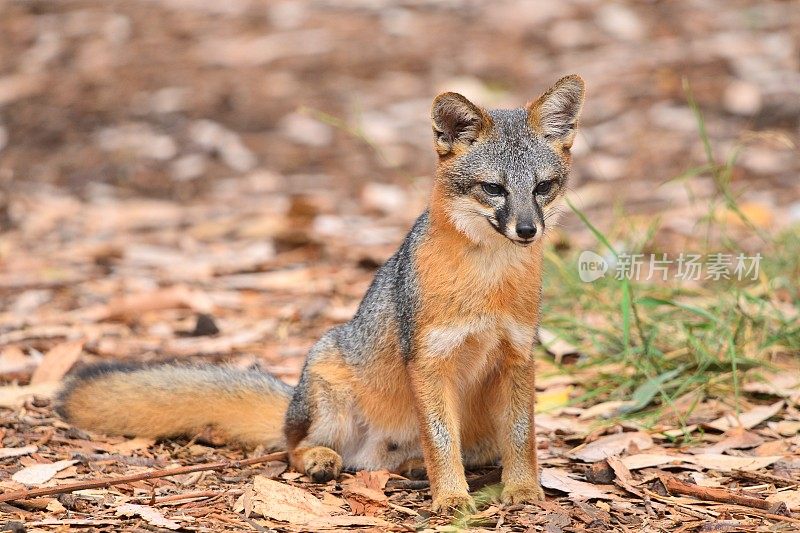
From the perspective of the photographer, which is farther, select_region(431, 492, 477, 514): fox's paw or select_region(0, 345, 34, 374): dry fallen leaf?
select_region(0, 345, 34, 374): dry fallen leaf

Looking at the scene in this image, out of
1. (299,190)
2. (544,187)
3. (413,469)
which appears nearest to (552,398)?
(413,469)

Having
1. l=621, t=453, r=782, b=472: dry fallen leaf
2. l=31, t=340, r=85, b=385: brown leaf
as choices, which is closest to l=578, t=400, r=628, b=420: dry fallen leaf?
l=621, t=453, r=782, b=472: dry fallen leaf

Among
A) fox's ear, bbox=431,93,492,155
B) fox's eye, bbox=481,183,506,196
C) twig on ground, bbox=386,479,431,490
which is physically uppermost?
fox's ear, bbox=431,93,492,155

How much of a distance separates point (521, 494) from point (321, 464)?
898 mm

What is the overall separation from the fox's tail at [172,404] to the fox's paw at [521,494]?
4.16 ft

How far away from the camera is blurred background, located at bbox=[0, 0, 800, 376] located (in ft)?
24.3

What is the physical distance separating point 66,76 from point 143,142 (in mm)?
1719

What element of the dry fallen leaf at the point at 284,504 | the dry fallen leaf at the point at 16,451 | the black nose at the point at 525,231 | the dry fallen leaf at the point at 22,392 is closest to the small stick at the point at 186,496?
the dry fallen leaf at the point at 284,504

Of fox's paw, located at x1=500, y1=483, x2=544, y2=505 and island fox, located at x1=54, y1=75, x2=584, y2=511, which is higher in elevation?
island fox, located at x1=54, y1=75, x2=584, y2=511

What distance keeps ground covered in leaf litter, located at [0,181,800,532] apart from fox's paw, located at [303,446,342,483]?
2.7 inches

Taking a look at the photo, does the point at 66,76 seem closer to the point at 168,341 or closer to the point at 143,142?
the point at 143,142

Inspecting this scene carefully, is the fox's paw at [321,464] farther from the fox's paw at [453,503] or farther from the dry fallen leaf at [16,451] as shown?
the dry fallen leaf at [16,451]

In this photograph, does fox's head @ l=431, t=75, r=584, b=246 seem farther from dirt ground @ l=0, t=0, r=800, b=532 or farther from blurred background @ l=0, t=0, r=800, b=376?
blurred background @ l=0, t=0, r=800, b=376

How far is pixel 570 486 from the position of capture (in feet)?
14.1
